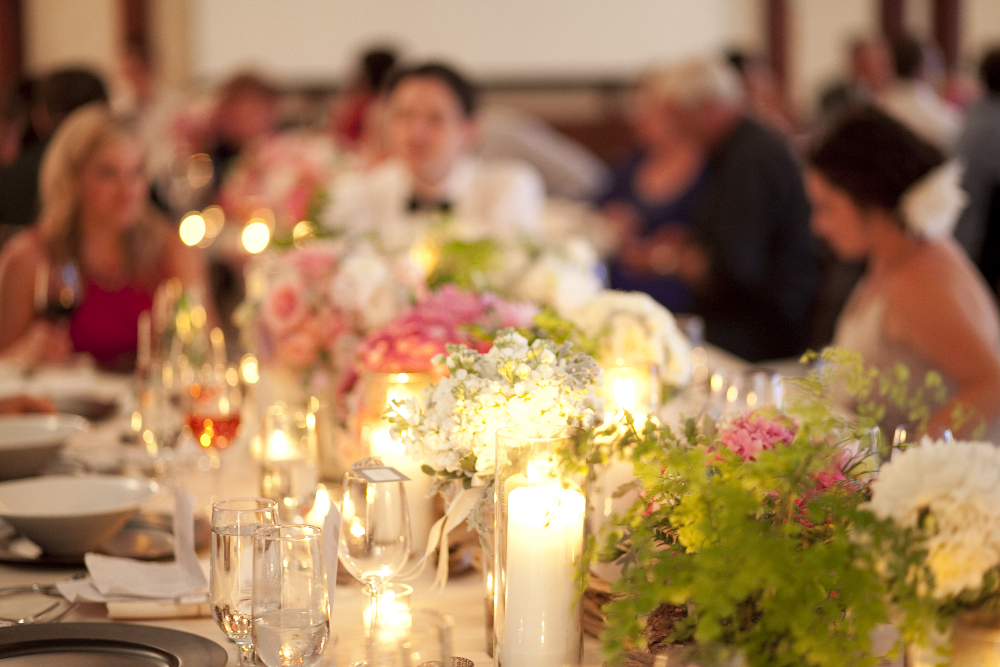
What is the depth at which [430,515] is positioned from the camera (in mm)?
1215

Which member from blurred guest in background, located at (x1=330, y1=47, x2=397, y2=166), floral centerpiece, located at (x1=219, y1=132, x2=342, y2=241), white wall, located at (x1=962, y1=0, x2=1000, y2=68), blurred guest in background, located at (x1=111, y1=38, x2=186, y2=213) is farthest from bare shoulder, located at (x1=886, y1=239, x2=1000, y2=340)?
white wall, located at (x1=962, y1=0, x2=1000, y2=68)

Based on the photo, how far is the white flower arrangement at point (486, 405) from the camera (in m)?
1.08

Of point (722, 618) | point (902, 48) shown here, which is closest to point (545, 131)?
point (902, 48)

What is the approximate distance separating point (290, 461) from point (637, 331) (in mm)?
524

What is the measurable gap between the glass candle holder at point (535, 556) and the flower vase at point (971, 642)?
0.31 m

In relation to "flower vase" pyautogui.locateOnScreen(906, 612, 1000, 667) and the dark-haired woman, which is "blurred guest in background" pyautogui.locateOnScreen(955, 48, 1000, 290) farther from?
"flower vase" pyautogui.locateOnScreen(906, 612, 1000, 667)

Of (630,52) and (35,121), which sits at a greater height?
(630,52)

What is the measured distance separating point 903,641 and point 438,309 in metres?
0.85

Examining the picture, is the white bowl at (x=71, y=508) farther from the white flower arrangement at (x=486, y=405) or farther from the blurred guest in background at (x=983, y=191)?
the blurred guest in background at (x=983, y=191)

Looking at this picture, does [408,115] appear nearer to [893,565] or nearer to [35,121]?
[35,121]

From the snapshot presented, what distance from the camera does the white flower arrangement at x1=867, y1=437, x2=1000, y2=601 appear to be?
0.80 m

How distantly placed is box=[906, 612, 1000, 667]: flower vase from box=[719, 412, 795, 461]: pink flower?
0.22 meters

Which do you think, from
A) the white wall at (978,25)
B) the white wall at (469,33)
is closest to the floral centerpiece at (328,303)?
the white wall at (469,33)

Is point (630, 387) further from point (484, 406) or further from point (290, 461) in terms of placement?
point (290, 461)
